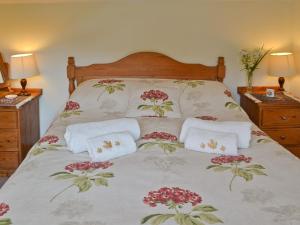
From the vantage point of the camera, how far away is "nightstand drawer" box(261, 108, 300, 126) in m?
3.01

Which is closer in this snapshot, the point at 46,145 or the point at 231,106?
the point at 46,145

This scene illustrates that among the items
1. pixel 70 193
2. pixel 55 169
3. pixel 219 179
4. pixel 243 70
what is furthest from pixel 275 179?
pixel 243 70

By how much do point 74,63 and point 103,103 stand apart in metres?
0.64

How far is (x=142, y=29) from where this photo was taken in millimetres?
3238

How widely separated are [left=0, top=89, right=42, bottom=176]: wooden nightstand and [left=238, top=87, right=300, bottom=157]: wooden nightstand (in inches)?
71.6

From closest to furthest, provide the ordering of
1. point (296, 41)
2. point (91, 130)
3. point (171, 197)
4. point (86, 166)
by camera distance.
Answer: point (171, 197), point (86, 166), point (91, 130), point (296, 41)

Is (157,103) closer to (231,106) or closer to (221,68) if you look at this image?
(231,106)

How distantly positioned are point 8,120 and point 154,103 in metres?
1.14

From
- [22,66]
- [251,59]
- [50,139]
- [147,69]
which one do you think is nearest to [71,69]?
[22,66]

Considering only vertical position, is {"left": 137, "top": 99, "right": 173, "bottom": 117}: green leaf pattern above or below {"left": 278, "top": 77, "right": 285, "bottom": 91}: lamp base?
below

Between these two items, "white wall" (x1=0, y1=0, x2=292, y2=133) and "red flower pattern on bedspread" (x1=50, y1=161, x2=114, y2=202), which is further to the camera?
"white wall" (x1=0, y1=0, x2=292, y2=133)

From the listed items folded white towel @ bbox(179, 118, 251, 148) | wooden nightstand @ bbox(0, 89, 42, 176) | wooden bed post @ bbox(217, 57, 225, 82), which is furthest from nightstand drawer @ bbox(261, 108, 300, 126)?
wooden nightstand @ bbox(0, 89, 42, 176)

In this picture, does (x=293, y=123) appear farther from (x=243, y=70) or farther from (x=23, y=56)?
(x=23, y=56)

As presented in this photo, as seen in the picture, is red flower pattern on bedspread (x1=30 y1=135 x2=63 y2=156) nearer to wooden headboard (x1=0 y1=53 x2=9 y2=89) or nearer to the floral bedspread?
the floral bedspread
